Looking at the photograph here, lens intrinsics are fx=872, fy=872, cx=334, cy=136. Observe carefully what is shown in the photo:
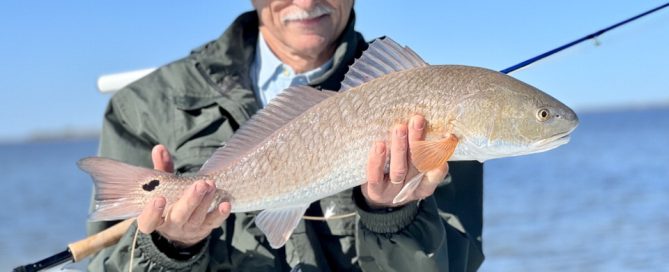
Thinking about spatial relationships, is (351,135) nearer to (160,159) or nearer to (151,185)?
(151,185)

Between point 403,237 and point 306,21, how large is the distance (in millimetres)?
1230

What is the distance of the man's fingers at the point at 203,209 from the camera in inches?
131

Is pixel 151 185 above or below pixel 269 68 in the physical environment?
below

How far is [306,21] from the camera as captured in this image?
4.31 metres

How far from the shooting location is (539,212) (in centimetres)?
1667

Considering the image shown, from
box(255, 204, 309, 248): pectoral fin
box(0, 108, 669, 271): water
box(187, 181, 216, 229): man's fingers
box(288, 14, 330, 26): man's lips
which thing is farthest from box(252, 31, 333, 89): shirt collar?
box(0, 108, 669, 271): water

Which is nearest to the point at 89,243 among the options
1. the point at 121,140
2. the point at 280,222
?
the point at 121,140

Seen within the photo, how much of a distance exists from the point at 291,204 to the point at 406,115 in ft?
1.92

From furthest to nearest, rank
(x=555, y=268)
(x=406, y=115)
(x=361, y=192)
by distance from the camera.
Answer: (x=555, y=268), (x=361, y=192), (x=406, y=115)

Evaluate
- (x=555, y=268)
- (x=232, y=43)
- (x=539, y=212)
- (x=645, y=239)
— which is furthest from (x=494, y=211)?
(x=232, y=43)

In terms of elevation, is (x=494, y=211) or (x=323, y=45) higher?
(x=323, y=45)

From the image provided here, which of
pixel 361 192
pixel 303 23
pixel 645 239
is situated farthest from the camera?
pixel 645 239

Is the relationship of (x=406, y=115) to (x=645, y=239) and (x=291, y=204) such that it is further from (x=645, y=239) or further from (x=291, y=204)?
(x=645, y=239)

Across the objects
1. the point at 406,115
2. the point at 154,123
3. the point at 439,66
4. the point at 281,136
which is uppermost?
the point at 439,66
